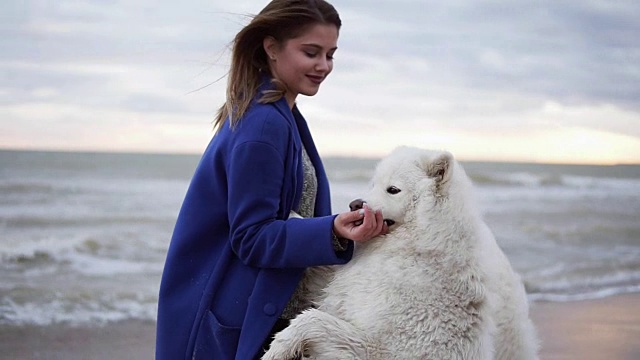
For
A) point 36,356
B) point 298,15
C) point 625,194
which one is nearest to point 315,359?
point 298,15

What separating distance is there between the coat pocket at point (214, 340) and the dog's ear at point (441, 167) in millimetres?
828

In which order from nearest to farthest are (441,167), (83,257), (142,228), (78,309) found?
(441,167) < (78,309) < (83,257) < (142,228)

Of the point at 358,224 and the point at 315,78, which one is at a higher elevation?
the point at 315,78

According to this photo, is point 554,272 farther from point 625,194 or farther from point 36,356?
point 625,194

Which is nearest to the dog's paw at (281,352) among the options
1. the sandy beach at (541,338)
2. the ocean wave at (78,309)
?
the sandy beach at (541,338)

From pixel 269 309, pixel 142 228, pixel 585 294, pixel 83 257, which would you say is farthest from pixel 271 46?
pixel 142 228

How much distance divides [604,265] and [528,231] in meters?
3.20

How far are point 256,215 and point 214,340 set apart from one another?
476mm

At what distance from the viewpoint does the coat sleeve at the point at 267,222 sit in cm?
265

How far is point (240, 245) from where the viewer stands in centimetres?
271

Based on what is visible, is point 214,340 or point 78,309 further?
point 78,309

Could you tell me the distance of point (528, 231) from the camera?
1436 centimetres

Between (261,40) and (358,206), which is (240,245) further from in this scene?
(261,40)

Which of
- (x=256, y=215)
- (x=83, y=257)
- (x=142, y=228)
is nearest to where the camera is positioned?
(x=256, y=215)
